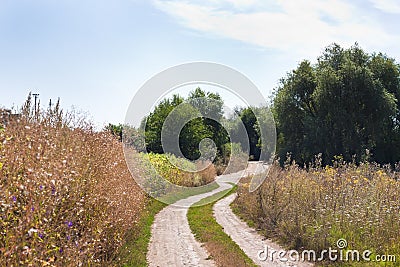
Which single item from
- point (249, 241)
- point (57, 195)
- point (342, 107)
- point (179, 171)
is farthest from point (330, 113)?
point (57, 195)

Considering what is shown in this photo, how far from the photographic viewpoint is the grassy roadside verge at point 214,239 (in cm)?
696

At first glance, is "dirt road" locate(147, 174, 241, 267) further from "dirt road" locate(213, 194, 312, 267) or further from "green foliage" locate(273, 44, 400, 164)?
"green foliage" locate(273, 44, 400, 164)

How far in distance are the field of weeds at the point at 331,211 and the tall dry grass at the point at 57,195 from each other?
341 centimetres

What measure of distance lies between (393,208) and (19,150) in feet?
21.1

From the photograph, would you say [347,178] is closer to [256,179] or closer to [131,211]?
[256,179]

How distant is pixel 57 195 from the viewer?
4.08 meters

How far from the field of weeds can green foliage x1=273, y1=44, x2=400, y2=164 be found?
1519cm

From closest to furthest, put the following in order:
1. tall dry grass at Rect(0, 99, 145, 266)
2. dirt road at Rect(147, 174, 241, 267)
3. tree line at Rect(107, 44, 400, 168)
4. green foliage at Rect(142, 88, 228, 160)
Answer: tall dry grass at Rect(0, 99, 145, 266) → dirt road at Rect(147, 174, 241, 267) → green foliage at Rect(142, 88, 228, 160) → tree line at Rect(107, 44, 400, 168)

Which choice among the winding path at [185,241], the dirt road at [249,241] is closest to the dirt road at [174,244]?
the winding path at [185,241]

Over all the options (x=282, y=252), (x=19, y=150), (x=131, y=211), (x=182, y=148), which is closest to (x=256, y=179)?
(x=282, y=252)

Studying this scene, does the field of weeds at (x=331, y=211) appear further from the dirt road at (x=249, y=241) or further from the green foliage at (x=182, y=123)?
the green foliage at (x=182, y=123)

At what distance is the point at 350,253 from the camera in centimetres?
671

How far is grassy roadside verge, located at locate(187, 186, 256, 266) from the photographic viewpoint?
6.96 m

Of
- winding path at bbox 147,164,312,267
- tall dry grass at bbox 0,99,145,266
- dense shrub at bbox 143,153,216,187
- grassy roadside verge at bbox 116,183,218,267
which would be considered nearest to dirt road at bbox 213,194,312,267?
winding path at bbox 147,164,312,267
